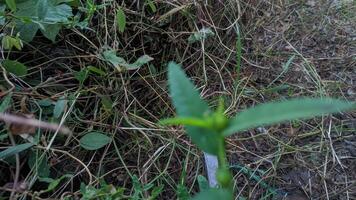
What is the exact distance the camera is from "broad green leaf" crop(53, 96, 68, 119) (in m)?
0.99

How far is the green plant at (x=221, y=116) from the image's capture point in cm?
31

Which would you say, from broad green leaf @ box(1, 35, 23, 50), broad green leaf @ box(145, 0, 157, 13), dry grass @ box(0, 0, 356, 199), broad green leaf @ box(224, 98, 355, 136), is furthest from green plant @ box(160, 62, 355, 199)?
broad green leaf @ box(145, 0, 157, 13)

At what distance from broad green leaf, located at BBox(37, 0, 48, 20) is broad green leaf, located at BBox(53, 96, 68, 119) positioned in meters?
0.19

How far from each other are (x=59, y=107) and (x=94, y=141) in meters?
0.11

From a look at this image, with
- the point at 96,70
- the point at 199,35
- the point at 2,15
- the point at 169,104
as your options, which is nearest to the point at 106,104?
the point at 96,70

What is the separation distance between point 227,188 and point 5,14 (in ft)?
2.70

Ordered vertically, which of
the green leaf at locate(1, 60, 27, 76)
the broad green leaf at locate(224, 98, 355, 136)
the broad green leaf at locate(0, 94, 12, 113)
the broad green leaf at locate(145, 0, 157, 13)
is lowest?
the broad green leaf at locate(0, 94, 12, 113)

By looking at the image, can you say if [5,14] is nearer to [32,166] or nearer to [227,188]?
[32,166]

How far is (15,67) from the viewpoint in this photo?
3.38 ft

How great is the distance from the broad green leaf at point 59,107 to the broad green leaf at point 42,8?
0.19 m

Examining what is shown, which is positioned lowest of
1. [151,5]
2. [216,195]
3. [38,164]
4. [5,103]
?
[38,164]

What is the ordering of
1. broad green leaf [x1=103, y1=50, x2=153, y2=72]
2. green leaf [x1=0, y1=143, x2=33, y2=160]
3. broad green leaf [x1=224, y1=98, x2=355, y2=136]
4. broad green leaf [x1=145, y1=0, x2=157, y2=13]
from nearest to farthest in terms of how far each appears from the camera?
broad green leaf [x1=224, y1=98, x2=355, y2=136]
green leaf [x1=0, y1=143, x2=33, y2=160]
broad green leaf [x1=103, y1=50, x2=153, y2=72]
broad green leaf [x1=145, y1=0, x2=157, y2=13]

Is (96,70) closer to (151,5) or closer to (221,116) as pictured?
(151,5)

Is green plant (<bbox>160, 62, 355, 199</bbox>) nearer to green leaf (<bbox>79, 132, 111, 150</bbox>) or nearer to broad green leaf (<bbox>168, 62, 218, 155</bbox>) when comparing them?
broad green leaf (<bbox>168, 62, 218, 155</bbox>)
